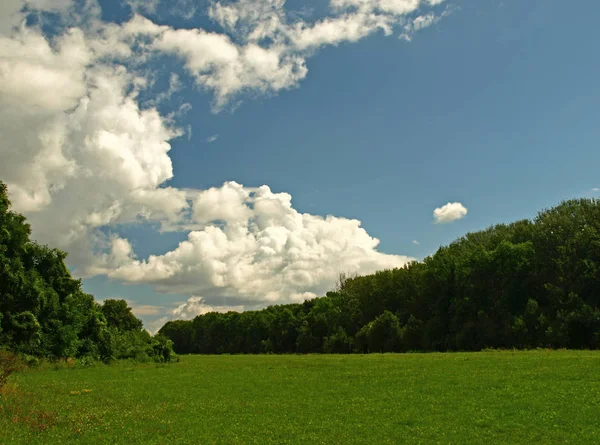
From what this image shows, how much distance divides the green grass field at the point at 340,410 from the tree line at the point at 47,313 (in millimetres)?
23435

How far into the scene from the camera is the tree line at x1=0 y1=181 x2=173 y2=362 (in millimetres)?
61094

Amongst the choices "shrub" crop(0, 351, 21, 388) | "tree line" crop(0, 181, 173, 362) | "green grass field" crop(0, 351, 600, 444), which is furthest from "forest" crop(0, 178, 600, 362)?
"green grass field" crop(0, 351, 600, 444)

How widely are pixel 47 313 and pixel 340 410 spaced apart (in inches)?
2272

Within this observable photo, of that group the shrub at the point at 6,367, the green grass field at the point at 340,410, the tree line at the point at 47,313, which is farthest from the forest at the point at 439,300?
the green grass field at the point at 340,410

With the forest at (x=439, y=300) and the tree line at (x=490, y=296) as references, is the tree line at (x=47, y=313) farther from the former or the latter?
the tree line at (x=490, y=296)

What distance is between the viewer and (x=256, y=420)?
25578mm

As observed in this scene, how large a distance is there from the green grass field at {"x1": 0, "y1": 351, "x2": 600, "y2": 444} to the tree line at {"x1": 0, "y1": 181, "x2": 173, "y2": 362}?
23435mm

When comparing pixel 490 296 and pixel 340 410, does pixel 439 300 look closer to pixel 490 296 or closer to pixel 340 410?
pixel 490 296

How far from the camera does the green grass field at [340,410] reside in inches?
840

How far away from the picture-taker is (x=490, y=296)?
91.6 m

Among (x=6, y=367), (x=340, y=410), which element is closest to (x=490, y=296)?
(x=340, y=410)

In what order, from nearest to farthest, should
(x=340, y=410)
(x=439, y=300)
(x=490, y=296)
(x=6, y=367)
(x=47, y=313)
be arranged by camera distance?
(x=340, y=410) < (x=6, y=367) < (x=47, y=313) < (x=490, y=296) < (x=439, y=300)

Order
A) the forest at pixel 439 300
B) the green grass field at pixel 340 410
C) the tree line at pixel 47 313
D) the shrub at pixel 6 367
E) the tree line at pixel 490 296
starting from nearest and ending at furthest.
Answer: the green grass field at pixel 340 410 → the shrub at pixel 6 367 → the tree line at pixel 47 313 → the forest at pixel 439 300 → the tree line at pixel 490 296

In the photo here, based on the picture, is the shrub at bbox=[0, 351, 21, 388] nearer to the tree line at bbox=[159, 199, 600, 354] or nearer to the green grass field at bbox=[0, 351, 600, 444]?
the green grass field at bbox=[0, 351, 600, 444]
